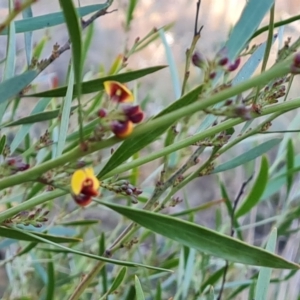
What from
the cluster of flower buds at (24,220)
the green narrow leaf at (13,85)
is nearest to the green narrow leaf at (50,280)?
the cluster of flower buds at (24,220)

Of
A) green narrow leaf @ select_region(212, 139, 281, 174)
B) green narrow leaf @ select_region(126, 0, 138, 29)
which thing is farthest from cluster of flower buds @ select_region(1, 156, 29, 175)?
green narrow leaf @ select_region(126, 0, 138, 29)

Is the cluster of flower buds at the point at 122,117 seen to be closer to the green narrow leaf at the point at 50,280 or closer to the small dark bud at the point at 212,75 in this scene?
the small dark bud at the point at 212,75

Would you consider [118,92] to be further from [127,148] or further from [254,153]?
[254,153]

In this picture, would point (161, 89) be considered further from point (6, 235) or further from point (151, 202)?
point (6, 235)

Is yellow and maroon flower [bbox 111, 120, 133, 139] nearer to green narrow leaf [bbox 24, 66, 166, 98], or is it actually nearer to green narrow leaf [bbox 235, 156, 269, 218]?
green narrow leaf [bbox 24, 66, 166, 98]

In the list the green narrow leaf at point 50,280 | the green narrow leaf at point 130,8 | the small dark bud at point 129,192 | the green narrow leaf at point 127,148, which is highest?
the green narrow leaf at point 130,8

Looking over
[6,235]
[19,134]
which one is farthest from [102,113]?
[19,134]
